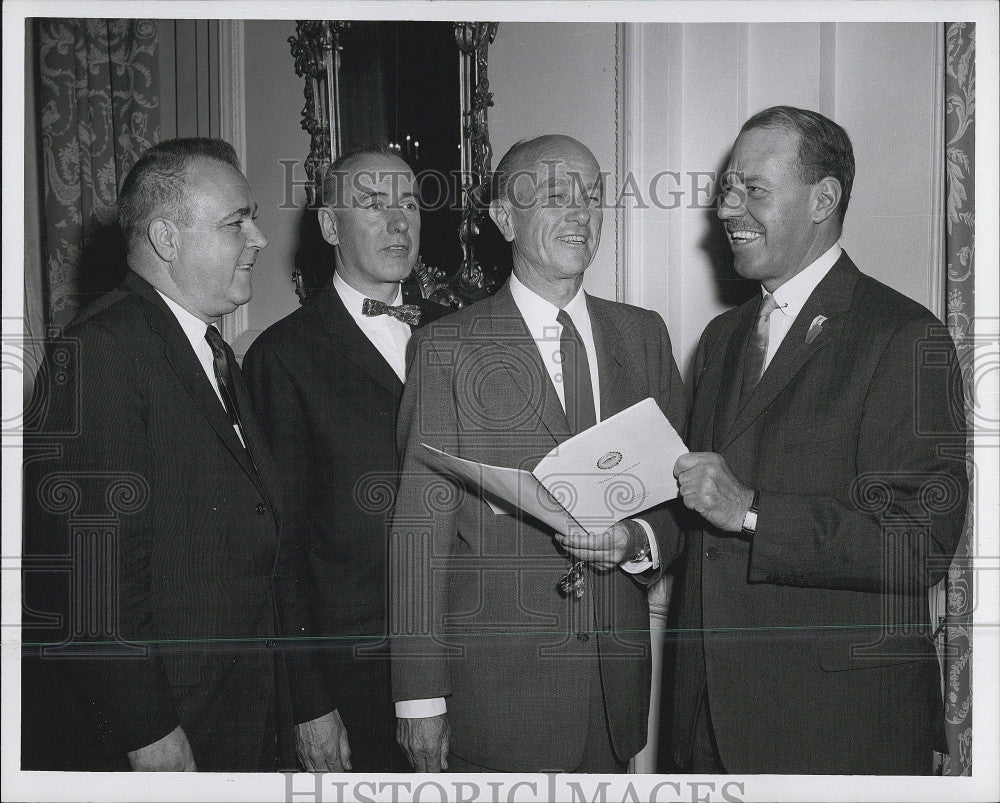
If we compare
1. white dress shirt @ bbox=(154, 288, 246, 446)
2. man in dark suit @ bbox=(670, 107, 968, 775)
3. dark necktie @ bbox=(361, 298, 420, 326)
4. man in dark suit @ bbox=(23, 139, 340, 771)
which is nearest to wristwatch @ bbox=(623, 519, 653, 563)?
man in dark suit @ bbox=(670, 107, 968, 775)

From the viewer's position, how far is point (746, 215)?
2.05 metres

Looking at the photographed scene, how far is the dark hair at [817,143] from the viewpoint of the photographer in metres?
2.03

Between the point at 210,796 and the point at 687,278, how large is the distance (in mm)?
1549

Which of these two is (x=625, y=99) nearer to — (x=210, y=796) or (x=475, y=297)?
(x=475, y=297)

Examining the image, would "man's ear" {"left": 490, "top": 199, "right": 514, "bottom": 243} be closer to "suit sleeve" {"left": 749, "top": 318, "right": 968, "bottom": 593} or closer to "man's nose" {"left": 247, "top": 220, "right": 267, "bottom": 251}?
"man's nose" {"left": 247, "top": 220, "right": 267, "bottom": 251}

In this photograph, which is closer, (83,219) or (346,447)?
(346,447)

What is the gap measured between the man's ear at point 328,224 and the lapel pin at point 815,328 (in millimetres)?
1028

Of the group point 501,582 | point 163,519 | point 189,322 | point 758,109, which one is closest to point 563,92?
point 758,109

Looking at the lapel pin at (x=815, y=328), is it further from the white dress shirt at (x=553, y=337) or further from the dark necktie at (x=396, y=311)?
the dark necktie at (x=396, y=311)

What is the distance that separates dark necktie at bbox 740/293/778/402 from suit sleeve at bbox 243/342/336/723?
0.95 metres

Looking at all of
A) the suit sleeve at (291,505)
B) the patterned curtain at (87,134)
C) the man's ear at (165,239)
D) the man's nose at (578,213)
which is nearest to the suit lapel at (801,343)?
the man's nose at (578,213)

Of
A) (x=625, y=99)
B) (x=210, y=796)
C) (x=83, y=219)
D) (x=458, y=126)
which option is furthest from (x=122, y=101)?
(x=210, y=796)

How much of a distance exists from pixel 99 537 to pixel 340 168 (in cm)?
96

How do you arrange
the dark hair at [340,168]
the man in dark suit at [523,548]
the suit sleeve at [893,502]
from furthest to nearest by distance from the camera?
the dark hair at [340,168] < the man in dark suit at [523,548] < the suit sleeve at [893,502]
